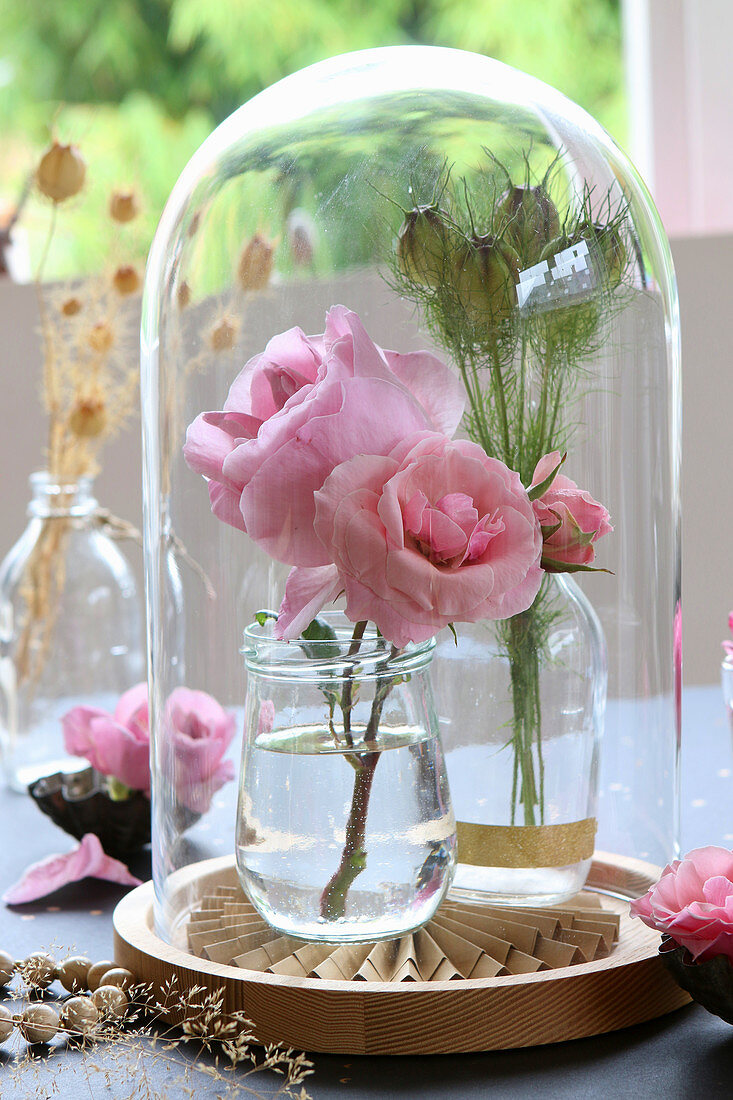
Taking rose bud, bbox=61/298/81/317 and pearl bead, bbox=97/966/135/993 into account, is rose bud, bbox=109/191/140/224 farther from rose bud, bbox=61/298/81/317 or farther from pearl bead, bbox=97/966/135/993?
pearl bead, bbox=97/966/135/993

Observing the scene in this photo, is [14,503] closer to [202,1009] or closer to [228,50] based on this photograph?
[202,1009]

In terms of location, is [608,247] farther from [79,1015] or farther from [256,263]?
[79,1015]

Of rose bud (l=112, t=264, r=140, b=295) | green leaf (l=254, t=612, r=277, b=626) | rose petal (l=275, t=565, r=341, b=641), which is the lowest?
green leaf (l=254, t=612, r=277, b=626)

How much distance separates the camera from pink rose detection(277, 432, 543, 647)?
40cm

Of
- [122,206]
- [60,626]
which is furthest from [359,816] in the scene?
[122,206]

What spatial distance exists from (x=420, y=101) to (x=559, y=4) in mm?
3522

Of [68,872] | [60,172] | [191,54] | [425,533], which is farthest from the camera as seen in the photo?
[191,54]

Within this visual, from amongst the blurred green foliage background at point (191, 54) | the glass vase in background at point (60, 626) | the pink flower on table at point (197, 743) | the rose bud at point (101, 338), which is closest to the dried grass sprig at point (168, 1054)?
the pink flower on table at point (197, 743)

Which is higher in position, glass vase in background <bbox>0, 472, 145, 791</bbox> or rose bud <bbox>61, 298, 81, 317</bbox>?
rose bud <bbox>61, 298, 81, 317</bbox>

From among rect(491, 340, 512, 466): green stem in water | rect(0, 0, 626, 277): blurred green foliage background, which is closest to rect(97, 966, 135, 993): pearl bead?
rect(491, 340, 512, 466): green stem in water

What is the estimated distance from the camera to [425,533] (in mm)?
402

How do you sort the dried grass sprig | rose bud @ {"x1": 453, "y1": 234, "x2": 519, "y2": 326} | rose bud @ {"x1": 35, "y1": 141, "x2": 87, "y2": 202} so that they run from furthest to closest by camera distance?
rose bud @ {"x1": 35, "y1": 141, "x2": 87, "y2": 202} → rose bud @ {"x1": 453, "y1": 234, "x2": 519, "y2": 326} → the dried grass sprig

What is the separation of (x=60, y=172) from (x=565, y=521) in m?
0.55

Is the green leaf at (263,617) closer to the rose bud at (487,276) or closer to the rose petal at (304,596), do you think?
the rose petal at (304,596)
